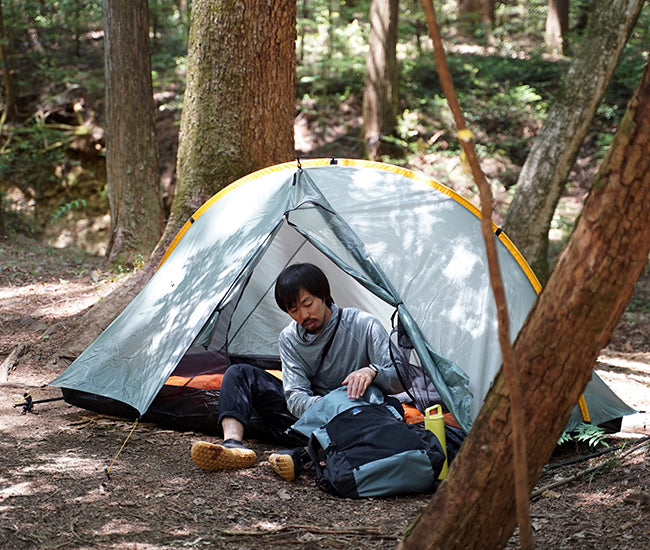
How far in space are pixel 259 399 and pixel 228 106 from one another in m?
2.32

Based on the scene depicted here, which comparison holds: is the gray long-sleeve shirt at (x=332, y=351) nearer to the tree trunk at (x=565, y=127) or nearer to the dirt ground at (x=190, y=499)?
the dirt ground at (x=190, y=499)

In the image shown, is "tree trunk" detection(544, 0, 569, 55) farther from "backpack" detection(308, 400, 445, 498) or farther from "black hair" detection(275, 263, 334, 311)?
"backpack" detection(308, 400, 445, 498)

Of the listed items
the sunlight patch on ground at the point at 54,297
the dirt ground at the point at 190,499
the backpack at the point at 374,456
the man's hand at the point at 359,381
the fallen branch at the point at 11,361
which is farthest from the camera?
the sunlight patch on ground at the point at 54,297

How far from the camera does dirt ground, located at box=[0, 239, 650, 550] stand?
2422 mm

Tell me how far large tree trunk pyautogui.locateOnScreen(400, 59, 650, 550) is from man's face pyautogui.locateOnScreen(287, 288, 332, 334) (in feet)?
5.25

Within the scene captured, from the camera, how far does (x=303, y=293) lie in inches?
135

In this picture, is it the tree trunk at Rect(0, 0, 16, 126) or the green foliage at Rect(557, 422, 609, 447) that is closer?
the green foliage at Rect(557, 422, 609, 447)

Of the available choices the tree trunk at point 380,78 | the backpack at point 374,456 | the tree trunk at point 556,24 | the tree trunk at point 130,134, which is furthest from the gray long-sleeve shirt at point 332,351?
the tree trunk at point 556,24

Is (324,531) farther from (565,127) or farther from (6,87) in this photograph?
(6,87)

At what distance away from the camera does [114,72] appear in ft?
22.3

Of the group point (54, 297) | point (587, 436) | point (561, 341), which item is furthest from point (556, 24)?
point (561, 341)

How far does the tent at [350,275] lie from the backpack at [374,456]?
37 cm

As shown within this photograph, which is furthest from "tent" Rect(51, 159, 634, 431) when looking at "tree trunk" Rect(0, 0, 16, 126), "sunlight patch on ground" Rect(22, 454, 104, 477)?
"tree trunk" Rect(0, 0, 16, 126)

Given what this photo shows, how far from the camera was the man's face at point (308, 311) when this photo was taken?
342 centimetres
